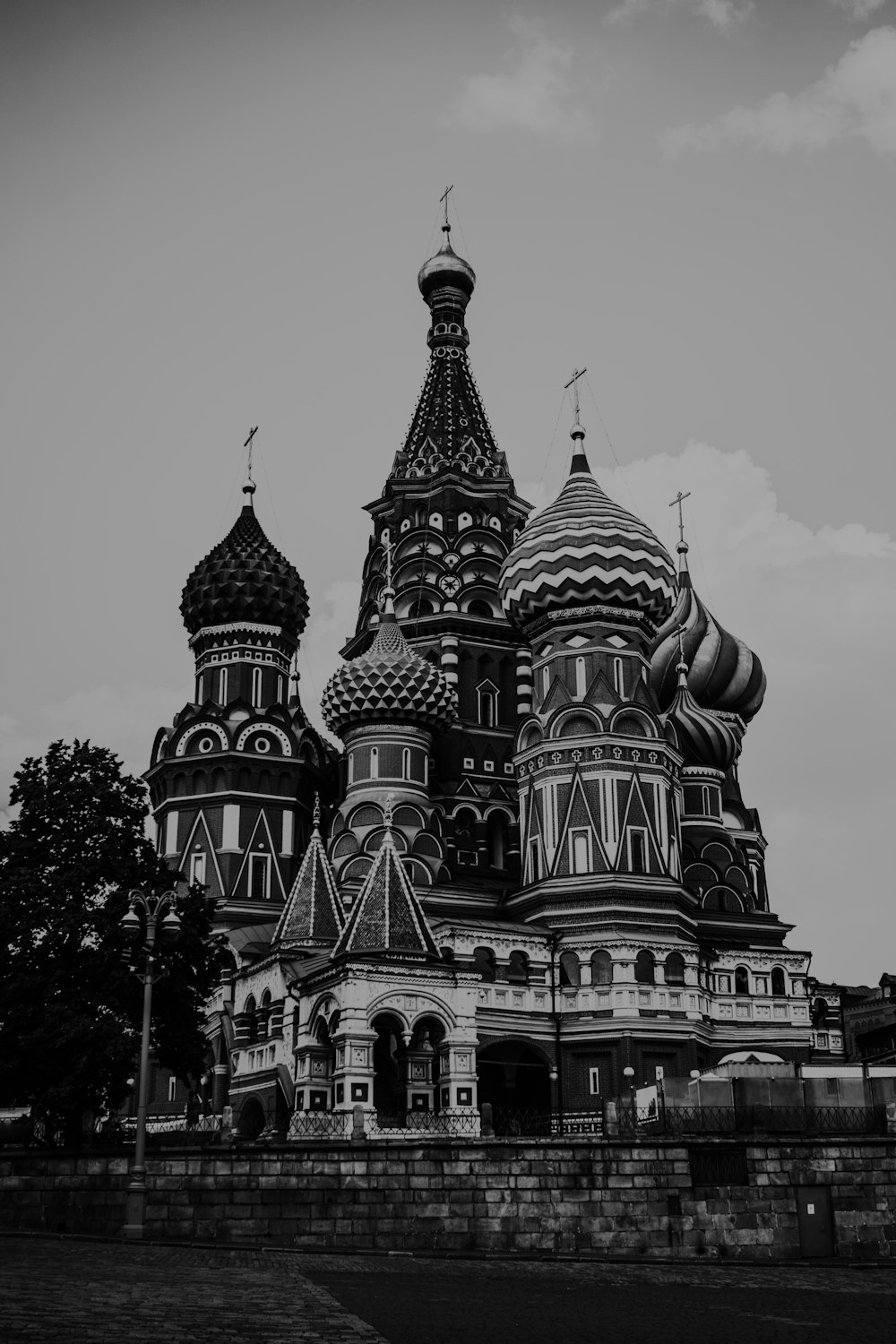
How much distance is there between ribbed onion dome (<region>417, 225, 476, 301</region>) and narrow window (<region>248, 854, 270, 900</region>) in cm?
2597

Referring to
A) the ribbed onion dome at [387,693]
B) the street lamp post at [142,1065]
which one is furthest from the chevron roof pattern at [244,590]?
the street lamp post at [142,1065]

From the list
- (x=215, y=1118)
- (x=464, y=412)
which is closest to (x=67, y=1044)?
(x=215, y=1118)

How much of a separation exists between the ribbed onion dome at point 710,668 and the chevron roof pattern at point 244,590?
1361cm

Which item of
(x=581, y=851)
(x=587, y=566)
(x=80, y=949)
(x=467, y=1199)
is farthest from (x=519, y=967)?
(x=467, y=1199)

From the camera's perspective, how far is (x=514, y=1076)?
43.1 m

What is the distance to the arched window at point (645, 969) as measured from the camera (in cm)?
4453

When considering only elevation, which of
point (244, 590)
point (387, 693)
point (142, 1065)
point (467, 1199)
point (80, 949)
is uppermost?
point (244, 590)

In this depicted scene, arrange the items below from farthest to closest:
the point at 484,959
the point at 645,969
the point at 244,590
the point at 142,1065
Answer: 1. the point at 244,590
2. the point at 645,969
3. the point at 484,959
4. the point at 142,1065

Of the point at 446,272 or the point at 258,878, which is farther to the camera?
the point at 446,272

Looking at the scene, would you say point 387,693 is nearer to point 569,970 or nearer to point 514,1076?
→ point 569,970

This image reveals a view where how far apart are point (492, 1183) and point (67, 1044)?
8.52 metres

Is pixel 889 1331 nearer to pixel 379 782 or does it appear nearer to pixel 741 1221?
pixel 741 1221

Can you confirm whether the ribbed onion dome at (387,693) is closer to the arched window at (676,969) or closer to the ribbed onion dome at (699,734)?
the ribbed onion dome at (699,734)

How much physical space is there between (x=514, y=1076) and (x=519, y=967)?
304 centimetres
